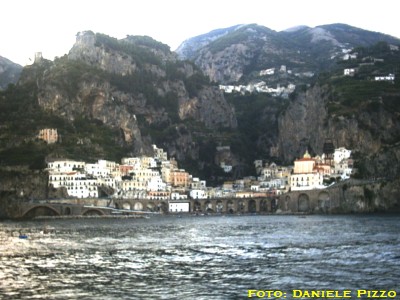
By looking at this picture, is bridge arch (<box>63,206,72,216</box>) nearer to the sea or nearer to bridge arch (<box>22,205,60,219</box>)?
bridge arch (<box>22,205,60,219</box>)

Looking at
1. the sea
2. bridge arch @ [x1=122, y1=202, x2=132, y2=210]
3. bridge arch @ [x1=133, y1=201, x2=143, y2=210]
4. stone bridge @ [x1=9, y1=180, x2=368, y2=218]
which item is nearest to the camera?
the sea

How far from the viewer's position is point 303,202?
626 feet

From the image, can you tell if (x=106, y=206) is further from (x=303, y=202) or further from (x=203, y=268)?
(x=203, y=268)

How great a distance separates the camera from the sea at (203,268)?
Answer: 44250mm

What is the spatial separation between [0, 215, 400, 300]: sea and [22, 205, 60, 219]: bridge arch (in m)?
97.8

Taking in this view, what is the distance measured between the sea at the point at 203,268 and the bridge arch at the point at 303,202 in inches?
4059

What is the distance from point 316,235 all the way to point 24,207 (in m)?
110

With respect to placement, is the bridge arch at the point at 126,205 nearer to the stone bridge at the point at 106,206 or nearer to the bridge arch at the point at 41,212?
the stone bridge at the point at 106,206

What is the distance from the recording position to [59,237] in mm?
94750

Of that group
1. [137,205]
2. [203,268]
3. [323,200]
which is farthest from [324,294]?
[137,205]

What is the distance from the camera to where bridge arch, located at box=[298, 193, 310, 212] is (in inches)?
7436

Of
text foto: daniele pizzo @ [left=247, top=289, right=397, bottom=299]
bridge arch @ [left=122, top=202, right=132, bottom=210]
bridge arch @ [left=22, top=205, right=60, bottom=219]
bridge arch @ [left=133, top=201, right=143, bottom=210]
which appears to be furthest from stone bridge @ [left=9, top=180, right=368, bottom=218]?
text foto: daniele pizzo @ [left=247, top=289, right=397, bottom=299]

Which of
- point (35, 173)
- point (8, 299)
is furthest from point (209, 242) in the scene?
point (35, 173)

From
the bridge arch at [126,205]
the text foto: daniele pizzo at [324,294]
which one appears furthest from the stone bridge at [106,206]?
the text foto: daniele pizzo at [324,294]
